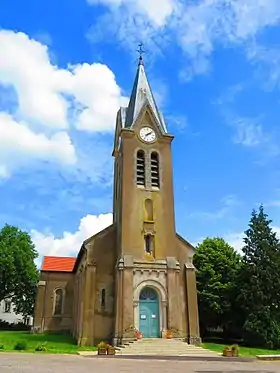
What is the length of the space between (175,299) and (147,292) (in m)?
2.21

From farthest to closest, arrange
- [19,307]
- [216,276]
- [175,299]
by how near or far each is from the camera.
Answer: [19,307] < [216,276] < [175,299]

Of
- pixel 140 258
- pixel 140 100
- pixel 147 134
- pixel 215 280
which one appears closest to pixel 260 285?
pixel 215 280

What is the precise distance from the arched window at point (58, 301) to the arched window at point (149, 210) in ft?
57.1

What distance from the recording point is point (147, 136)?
3631 cm

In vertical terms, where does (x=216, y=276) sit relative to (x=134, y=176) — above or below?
below

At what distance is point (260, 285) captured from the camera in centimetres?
3503

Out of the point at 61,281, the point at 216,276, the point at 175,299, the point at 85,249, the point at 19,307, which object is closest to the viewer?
the point at 175,299

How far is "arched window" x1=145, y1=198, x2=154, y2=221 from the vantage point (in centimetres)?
3334

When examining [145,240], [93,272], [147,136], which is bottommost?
[93,272]

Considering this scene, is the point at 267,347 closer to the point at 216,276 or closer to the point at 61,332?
the point at 216,276

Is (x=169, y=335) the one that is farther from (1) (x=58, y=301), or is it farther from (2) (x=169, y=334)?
(1) (x=58, y=301)

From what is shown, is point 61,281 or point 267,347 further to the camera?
point 61,281

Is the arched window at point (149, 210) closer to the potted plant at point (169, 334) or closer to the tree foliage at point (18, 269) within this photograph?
the potted plant at point (169, 334)

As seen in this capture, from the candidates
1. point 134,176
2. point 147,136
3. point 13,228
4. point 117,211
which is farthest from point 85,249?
point 13,228
